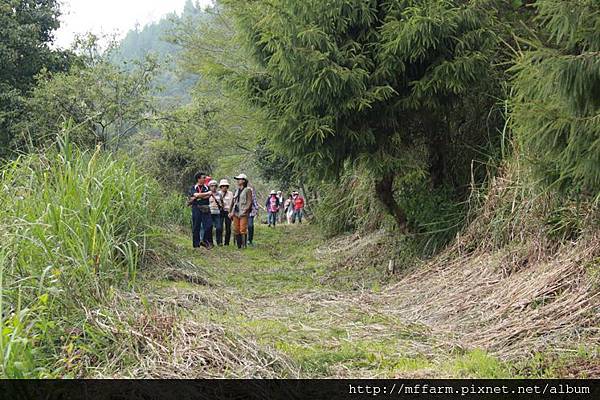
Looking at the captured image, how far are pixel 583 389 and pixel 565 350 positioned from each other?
0.61 meters

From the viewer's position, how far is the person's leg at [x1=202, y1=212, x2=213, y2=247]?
12878 millimetres

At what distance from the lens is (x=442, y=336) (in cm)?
512

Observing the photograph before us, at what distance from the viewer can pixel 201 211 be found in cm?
1262

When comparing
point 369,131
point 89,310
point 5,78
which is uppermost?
point 5,78

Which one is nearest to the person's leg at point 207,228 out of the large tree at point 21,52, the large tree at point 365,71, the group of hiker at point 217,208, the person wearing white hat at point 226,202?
the group of hiker at point 217,208

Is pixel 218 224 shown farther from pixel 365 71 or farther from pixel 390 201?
pixel 365 71

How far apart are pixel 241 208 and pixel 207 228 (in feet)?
2.74

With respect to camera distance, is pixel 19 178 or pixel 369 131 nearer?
pixel 19 178

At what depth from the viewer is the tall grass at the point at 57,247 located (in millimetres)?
3713

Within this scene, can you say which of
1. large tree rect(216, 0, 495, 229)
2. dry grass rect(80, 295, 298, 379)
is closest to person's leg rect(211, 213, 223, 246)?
large tree rect(216, 0, 495, 229)

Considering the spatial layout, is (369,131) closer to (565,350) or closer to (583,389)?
(565,350)

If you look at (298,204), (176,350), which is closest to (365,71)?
(176,350)

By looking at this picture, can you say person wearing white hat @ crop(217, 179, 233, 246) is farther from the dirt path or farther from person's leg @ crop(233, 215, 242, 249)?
the dirt path

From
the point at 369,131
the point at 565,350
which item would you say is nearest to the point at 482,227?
the point at 369,131
